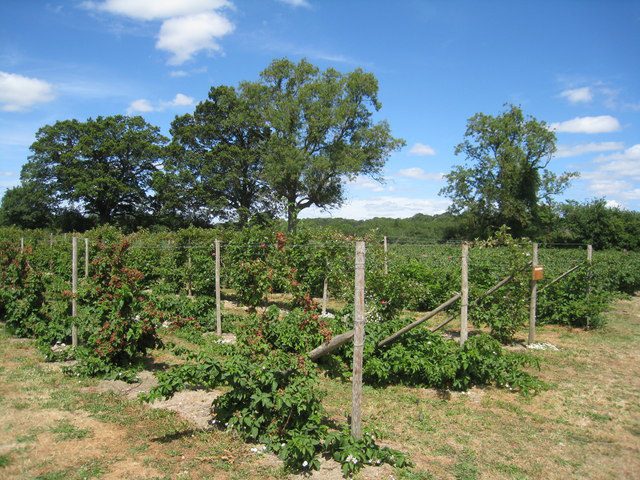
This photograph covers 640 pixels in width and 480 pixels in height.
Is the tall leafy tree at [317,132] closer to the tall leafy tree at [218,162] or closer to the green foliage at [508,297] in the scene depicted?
the tall leafy tree at [218,162]

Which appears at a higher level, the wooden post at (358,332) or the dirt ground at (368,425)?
the wooden post at (358,332)

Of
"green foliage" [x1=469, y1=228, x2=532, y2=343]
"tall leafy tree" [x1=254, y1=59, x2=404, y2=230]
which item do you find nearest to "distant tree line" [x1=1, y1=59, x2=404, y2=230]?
"tall leafy tree" [x1=254, y1=59, x2=404, y2=230]

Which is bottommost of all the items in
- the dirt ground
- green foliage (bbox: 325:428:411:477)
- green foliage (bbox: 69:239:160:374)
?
the dirt ground

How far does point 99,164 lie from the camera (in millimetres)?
39906

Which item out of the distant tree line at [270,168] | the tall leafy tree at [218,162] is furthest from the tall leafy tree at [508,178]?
the tall leafy tree at [218,162]

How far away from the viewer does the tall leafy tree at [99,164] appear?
39.2 metres

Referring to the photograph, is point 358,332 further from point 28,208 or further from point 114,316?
point 28,208

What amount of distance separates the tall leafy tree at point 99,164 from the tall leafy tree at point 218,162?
3.54 metres

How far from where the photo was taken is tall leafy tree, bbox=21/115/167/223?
3919cm

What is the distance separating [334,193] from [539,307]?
26023 millimetres

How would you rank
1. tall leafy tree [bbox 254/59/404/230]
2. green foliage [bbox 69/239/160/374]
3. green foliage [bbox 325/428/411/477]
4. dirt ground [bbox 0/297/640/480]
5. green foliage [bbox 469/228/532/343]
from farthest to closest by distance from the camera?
tall leafy tree [bbox 254/59/404/230] < green foliage [bbox 469/228/532/343] < green foliage [bbox 69/239/160/374] < dirt ground [bbox 0/297/640/480] < green foliage [bbox 325/428/411/477]

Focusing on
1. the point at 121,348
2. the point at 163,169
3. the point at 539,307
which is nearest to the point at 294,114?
the point at 163,169

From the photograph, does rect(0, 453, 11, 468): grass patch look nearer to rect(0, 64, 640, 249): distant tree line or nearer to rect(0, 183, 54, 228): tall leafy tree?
rect(0, 64, 640, 249): distant tree line

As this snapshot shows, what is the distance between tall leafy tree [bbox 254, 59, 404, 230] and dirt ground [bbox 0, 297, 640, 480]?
93.4ft
